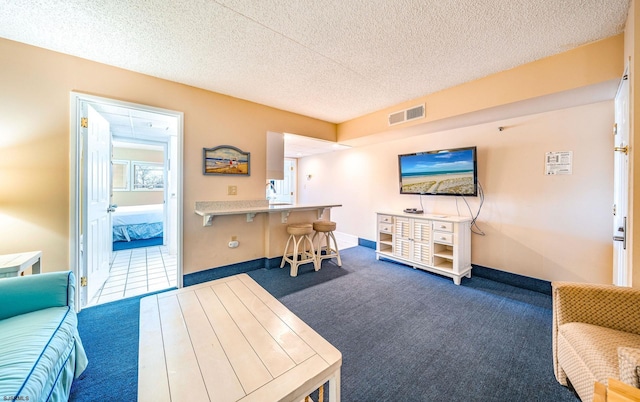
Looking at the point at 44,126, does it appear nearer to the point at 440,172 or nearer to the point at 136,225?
the point at 136,225

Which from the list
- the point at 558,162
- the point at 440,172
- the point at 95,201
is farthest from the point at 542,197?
the point at 95,201

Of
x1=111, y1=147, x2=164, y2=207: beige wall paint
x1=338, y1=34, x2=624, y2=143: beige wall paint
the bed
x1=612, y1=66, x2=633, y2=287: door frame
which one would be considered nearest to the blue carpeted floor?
x1=612, y1=66, x2=633, y2=287: door frame

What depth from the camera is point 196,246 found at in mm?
2891

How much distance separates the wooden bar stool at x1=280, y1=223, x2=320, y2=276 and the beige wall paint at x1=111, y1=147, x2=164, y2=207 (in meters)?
5.40

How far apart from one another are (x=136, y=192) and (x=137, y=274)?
437 cm

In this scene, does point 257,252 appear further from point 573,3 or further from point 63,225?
point 573,3

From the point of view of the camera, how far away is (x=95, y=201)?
2.52 metres

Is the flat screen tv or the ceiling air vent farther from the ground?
the ceiling air vent

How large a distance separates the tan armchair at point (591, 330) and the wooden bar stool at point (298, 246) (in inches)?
98.9

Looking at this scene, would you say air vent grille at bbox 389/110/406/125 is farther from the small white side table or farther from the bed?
the bed

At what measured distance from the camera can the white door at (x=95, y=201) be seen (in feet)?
7.54

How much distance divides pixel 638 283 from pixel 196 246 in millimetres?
3798

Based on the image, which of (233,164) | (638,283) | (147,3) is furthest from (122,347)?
(638,283)

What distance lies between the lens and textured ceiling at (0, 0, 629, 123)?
1.58 metres
